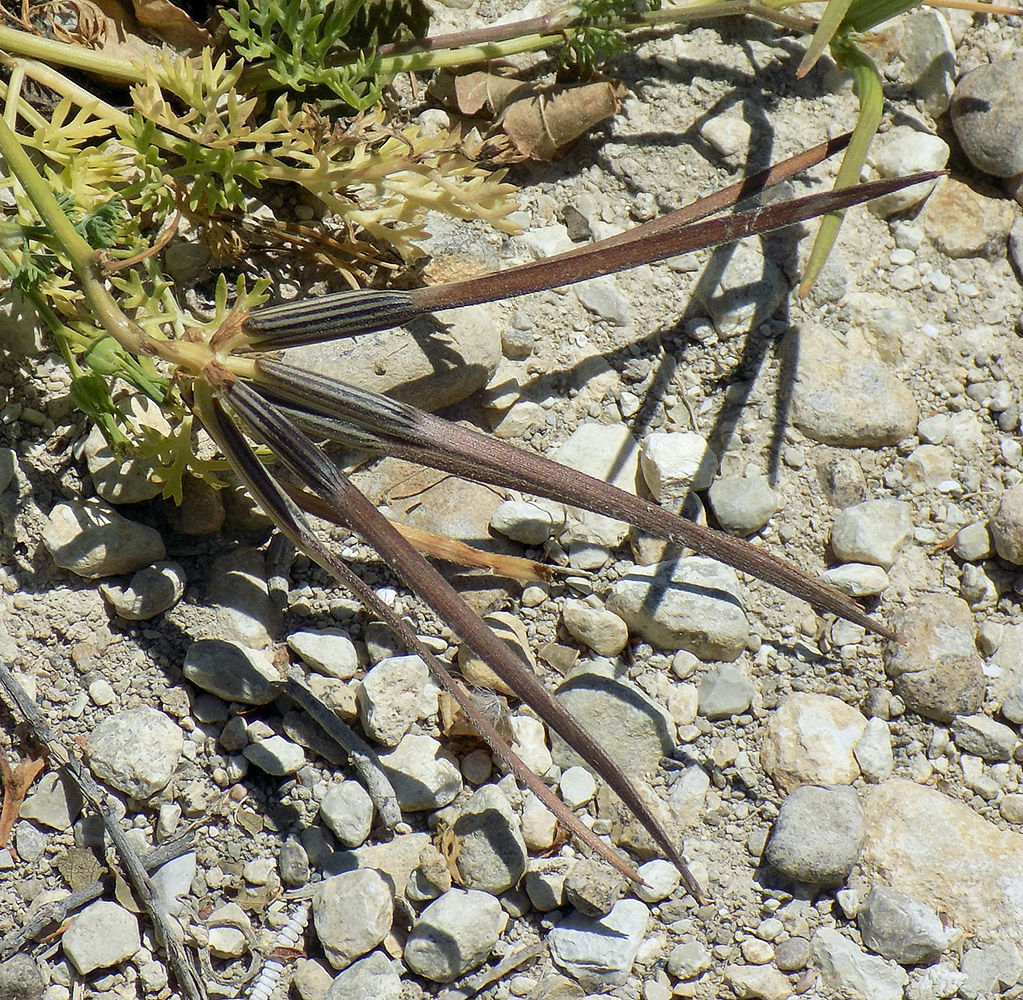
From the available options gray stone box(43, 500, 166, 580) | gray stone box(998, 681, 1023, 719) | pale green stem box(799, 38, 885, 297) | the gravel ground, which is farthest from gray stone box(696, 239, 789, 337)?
gray stone box(43, 500, 166, 580)

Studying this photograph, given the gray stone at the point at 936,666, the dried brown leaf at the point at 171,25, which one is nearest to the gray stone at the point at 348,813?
the gray stone at the point at 936,666

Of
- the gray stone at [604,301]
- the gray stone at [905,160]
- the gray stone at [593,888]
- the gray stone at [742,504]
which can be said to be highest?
the gray stone at [905,160]

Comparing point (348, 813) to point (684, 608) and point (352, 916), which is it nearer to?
point (352, 916)

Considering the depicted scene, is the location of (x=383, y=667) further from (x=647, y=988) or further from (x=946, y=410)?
(x=946, y=410)

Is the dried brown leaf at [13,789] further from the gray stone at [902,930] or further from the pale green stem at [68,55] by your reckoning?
the gray stone at [902,930]

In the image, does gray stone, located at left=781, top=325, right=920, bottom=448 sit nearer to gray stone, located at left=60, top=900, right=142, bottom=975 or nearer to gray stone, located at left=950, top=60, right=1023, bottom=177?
gray stone, located at left=950, top=60, right=1023, bottom=177

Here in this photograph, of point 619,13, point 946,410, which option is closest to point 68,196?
point 619,13
